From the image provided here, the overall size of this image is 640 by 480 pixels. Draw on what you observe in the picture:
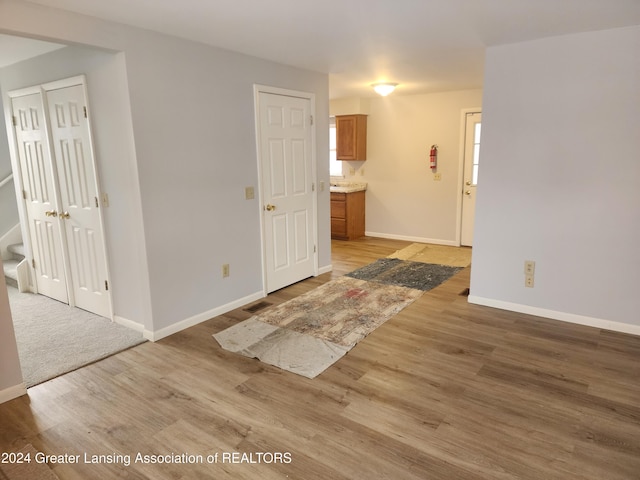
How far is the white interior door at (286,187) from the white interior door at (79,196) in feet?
4.96

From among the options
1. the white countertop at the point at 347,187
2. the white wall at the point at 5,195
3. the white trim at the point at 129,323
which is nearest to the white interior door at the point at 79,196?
the white trim at the point at 129,323

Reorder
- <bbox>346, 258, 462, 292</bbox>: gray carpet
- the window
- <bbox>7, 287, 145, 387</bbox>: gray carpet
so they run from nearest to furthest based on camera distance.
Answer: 1. <bbox>7, 287, 145, 387</bbox>: gray carpet
2. <bbox>346, 258, 462, 292</bbox>: gray carpet
3. the window

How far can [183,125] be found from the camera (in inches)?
130

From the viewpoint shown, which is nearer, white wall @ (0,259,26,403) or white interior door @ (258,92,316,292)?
white wall @ (0,259,26,403)

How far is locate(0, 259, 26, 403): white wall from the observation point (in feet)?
8.14

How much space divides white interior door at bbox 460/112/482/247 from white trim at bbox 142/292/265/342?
374cm

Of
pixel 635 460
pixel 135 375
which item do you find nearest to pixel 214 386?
pixel 135 375

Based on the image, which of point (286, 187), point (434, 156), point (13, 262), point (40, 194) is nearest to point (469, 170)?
point (434, 156)

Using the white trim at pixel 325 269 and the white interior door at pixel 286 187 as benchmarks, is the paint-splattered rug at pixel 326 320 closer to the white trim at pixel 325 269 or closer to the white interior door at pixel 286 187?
the white trim at pixel 325 269

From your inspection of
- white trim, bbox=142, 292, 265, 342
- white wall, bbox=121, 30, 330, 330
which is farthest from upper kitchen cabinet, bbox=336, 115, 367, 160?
white trim, bbox=142, 292, 265, 342

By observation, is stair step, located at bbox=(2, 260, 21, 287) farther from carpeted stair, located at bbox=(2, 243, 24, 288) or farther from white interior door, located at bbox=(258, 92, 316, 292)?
white interior door, located at bbox=(258, 92, 316, 292)

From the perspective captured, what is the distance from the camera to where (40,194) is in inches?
159

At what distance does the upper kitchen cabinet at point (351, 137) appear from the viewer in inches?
274

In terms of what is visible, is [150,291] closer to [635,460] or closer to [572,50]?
[635,460]
